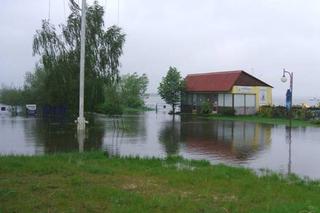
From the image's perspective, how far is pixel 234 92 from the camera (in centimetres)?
4909

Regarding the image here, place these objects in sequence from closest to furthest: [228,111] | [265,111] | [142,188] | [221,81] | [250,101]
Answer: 1. [142,188]
2. [265,111]
3. [228,111]
4. [250,101]
5. [221,81]

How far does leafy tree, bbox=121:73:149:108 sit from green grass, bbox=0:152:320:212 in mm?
53830

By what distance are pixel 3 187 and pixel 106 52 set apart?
2614 cm

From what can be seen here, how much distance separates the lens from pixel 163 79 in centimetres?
5600

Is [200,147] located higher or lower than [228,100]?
lower

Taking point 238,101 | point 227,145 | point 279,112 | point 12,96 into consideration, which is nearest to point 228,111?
Answer: point 238,101

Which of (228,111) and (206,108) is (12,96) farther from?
(228,111)

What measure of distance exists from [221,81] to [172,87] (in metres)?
6.58

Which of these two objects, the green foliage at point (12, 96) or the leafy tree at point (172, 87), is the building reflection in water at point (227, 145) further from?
the green foliage at point (12, 96)

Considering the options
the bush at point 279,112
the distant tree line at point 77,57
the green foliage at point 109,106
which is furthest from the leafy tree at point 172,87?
the distant tree line at point 77,57

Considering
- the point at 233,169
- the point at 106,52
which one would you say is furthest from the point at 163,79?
the point at 233,169

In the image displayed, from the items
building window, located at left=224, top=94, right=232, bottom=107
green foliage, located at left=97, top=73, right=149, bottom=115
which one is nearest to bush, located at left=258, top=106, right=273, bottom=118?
building window, located at left=224, top=94, right=232, bottom=107

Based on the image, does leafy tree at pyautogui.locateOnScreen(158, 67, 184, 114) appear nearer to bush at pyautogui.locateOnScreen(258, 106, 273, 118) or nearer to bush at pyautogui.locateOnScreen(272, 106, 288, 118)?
bush at pyautogui.locateOnScreen(258, 106, 273, 118)

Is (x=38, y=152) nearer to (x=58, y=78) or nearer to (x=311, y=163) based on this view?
(x=311, y=163)
